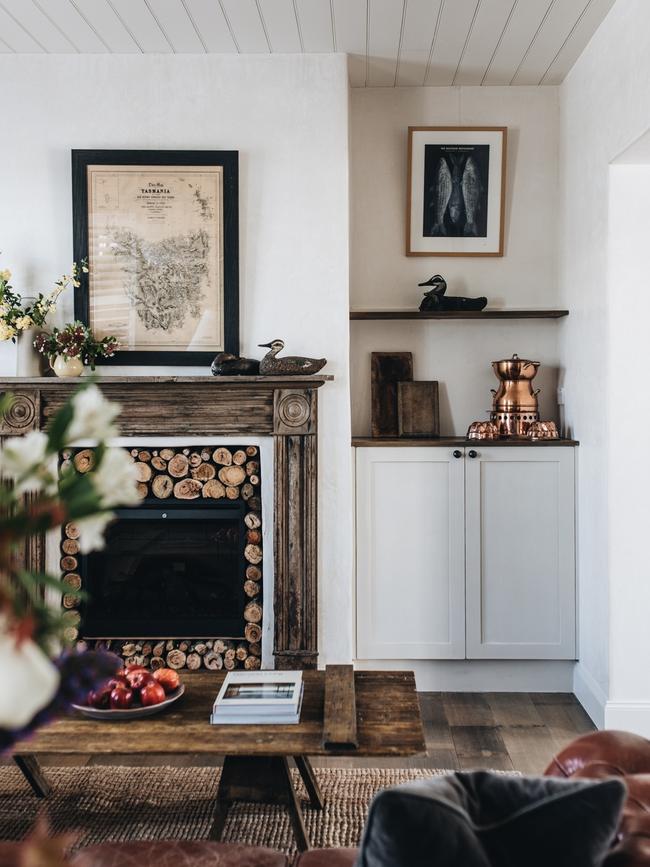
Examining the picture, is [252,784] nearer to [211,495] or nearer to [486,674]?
[211,495]

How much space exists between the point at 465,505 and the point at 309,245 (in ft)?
4.31

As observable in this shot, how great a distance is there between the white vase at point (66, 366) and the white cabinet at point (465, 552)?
1.24 metres

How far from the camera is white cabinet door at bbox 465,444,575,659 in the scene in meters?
3.52

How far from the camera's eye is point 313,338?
131 inches

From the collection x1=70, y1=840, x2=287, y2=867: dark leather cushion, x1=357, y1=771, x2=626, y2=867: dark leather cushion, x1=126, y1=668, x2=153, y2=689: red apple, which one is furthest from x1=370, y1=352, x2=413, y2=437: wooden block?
x1=357, y1=771, x2=626, y2=867: dark leather cushion

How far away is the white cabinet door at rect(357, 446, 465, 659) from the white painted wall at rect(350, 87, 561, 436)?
40 cm

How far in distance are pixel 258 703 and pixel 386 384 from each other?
2.02m

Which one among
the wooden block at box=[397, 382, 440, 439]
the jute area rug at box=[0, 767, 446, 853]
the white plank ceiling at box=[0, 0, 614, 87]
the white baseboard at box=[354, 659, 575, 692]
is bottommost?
the jute area rug at box=[0, 767, 446, 853]

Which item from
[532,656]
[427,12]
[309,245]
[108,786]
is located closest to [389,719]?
[108,786]

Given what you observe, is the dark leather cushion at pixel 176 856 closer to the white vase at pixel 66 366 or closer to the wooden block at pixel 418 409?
the white vase at pixel 66 366

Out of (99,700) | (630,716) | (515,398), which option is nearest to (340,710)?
(99,700)

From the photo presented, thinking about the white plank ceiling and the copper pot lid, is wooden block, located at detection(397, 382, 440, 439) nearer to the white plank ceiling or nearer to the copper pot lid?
the copper pot lid

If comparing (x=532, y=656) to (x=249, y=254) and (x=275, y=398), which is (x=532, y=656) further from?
(x=249, y=254)

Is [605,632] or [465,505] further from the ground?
[465,505]
